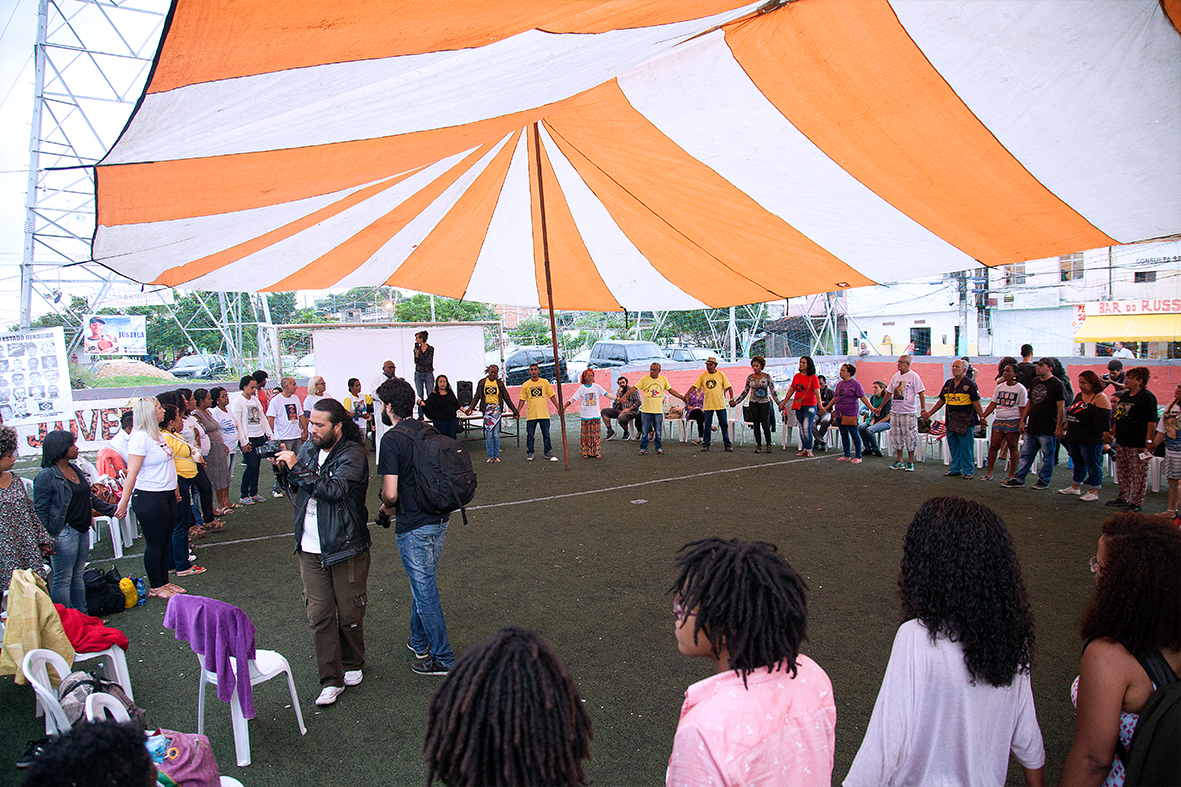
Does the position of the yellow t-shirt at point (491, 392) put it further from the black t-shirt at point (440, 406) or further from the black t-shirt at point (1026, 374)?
the black t-shirt at point (1026, 374)

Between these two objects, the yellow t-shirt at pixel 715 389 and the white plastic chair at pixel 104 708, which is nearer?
the white plastic chair at pixel 104 708

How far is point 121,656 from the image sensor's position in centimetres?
353

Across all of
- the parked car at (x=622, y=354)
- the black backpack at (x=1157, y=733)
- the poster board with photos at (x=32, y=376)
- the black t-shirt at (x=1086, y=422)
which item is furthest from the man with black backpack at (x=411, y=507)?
the parked car at (x=622, y=354)

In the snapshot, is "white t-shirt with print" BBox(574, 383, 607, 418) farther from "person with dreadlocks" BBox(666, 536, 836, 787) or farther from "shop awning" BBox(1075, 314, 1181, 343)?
"shop awning" BBox(1075, 314, 1181, 343)

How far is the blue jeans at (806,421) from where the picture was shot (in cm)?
1084

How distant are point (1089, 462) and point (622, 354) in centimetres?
1315

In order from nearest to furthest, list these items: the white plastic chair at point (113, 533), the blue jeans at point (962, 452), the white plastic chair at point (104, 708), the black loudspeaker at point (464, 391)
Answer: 1. the white plastic chair at point (104, 708)
2. the white plastic chair at point (113, 533)
3. the blue jeans at point (962, 452)
4. the black loudspeaker at point (464, 391)

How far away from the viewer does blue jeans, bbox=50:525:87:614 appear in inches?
171

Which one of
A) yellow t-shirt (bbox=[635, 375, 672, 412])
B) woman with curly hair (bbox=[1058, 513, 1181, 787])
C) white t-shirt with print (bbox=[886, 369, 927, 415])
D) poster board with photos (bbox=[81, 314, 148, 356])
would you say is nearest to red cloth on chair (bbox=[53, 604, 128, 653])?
woman with curly hair (bbox=[1058, 513, 1181, 787])

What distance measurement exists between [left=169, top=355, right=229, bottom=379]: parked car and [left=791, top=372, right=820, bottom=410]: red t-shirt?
22.5 metres

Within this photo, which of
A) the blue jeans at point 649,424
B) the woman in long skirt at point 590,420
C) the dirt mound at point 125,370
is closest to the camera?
the woman in long skirt at point 590,420

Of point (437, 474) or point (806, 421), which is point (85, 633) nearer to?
point (437, 474)

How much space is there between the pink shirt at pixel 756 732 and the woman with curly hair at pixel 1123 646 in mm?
788

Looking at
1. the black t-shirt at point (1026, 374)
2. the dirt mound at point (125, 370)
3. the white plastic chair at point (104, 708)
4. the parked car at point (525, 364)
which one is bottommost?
the white plastic chair at point (104, 708)
